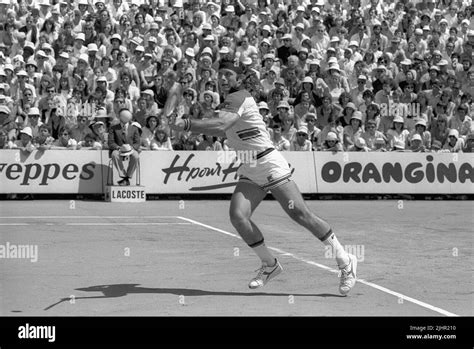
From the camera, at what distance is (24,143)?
73.1 ft

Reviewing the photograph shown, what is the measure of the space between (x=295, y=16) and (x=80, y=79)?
24.9 feet

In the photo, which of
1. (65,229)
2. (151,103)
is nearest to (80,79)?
(151,103)

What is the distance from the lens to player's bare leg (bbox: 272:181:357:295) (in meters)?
10.4

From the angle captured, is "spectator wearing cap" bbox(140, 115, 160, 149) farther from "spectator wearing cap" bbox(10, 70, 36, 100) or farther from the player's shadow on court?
the player's shadow on court

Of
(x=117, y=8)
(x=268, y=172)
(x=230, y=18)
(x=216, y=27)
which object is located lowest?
(x=268, y=172)

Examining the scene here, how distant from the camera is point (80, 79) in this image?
23359 mm

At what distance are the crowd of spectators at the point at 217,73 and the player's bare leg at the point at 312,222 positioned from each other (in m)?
10.9

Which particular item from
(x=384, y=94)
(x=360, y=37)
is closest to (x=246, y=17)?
(x=360, y=37)

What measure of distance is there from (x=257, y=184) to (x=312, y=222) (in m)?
0.75

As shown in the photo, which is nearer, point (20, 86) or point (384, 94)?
point (20, 86)

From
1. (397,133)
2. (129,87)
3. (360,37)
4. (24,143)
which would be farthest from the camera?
(360,37)

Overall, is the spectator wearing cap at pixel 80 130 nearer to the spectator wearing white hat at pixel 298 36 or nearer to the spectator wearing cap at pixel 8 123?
the spectator wearing cap at pixel 8 123

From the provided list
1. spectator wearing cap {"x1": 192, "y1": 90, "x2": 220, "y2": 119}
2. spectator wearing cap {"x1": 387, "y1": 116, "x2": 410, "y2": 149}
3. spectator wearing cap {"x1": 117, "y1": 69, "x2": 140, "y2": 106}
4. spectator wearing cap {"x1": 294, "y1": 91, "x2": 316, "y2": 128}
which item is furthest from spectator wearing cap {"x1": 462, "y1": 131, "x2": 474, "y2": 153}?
spectator wearing cap {"x1": 117, "y1": 69, "x2": 140, "y2": 106}

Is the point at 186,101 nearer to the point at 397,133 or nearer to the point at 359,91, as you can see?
the point at 359,91
